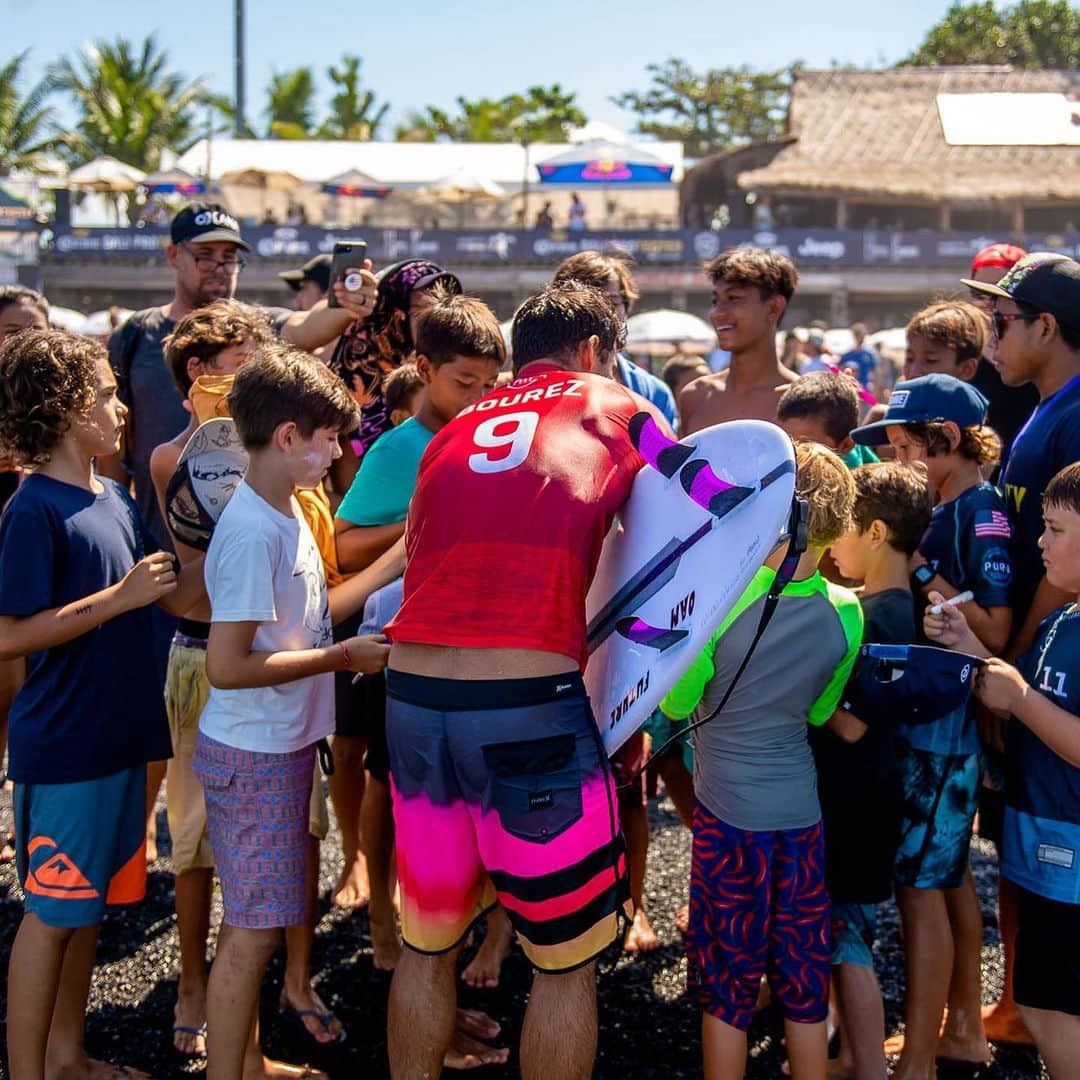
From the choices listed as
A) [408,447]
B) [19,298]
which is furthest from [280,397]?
[19,298]

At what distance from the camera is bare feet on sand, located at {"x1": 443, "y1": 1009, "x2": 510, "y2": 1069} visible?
326 centimetres

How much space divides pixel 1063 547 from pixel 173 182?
34410 mm

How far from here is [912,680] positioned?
280 centimetres

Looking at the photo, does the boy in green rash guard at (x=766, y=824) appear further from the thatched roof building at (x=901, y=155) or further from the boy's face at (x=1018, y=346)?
the thatched roof building at (x=901, y=155)

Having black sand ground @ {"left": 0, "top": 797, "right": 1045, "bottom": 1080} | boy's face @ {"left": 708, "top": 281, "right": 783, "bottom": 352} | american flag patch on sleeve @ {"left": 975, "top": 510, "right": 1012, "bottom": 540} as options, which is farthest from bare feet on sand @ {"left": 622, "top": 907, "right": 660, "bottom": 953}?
boy's face @ {"left": 708, "top": 281, "right": 783, "bottom": 352}

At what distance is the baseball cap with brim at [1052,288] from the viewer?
3.49 m

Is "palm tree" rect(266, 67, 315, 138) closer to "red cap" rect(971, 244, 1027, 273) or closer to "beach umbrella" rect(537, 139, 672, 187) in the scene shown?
"beach umbrella" rect(537, 139, 672, 187)

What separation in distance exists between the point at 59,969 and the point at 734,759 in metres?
1.75

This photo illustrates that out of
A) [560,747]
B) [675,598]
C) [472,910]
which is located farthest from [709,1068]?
[675,598]

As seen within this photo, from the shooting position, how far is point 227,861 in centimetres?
289

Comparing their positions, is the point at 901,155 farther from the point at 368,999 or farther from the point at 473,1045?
the point at 473,1045

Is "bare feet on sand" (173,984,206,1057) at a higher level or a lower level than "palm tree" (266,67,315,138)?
lower

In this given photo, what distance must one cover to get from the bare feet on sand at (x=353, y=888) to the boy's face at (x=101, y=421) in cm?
194

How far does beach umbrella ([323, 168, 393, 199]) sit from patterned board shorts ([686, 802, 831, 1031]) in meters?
34.7
